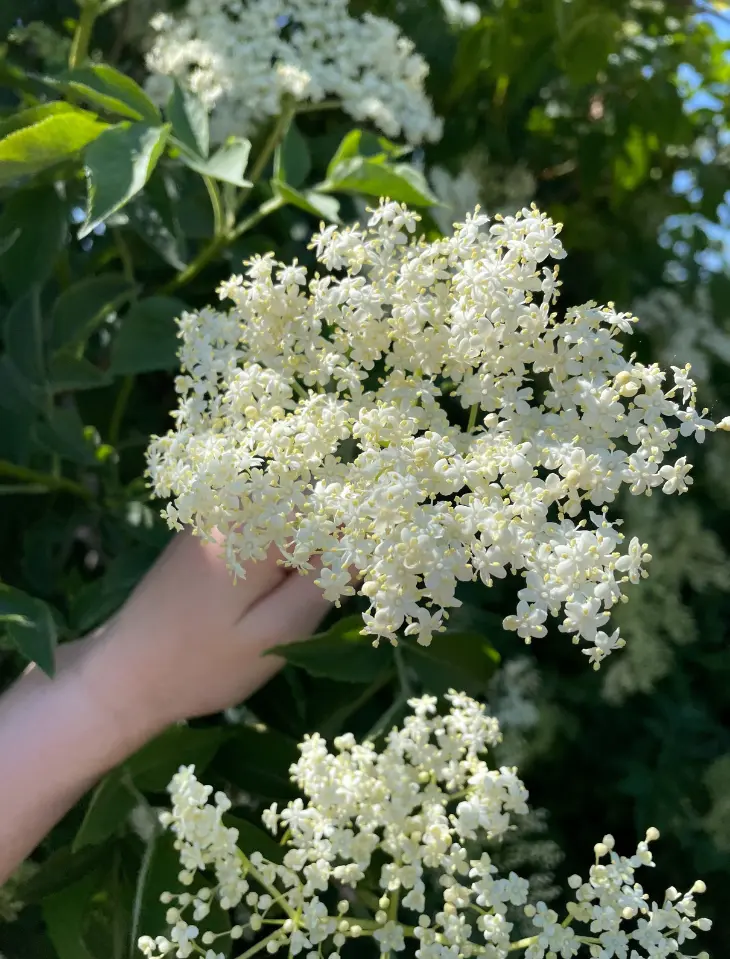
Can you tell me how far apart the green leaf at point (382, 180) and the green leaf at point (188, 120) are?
0.39 ft

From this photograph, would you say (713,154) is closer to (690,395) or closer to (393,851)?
(690,395)

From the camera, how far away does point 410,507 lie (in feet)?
Answer: 1.66

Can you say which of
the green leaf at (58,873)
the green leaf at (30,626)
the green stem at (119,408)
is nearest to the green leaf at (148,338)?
the green stem at (119,408)

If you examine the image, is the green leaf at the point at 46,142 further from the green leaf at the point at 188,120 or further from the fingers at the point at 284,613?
the fingers at the point at 284,613

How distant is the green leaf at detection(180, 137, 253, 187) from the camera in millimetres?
709

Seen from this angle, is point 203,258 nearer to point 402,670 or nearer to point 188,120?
point 188,120

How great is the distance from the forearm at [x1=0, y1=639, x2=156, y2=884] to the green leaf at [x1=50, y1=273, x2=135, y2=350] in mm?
311

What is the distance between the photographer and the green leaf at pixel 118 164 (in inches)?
23.4

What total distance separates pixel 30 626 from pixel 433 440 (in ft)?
1.16

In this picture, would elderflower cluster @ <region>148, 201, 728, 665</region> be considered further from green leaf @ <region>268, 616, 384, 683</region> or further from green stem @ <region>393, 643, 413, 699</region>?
green stem @ <region>393, 643, 413, 699</region>

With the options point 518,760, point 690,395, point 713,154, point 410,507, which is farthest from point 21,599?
point 713,154

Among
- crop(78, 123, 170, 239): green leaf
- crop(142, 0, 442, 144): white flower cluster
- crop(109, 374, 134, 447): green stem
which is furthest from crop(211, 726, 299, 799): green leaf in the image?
crop(142, 0, 442, 144): white flower cluster

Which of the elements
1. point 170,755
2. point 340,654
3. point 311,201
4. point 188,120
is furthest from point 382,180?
point 170,755

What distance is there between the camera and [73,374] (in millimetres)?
830
